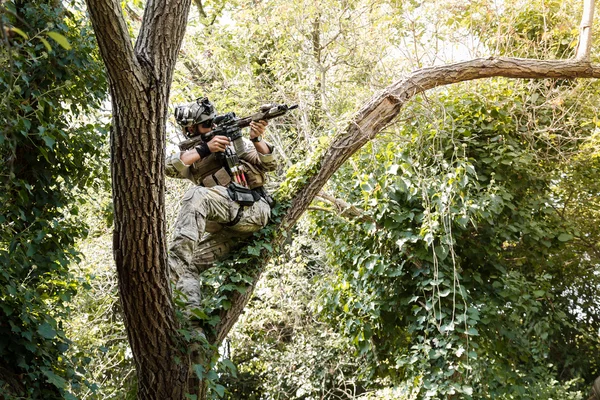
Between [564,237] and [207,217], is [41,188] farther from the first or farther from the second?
[564,237]

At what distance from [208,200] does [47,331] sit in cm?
105

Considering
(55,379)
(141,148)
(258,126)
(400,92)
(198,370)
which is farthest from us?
(400,92)

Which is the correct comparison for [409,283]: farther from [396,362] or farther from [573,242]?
[573,242]

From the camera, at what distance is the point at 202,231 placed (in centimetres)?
373

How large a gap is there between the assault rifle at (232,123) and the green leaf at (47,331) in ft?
3.89

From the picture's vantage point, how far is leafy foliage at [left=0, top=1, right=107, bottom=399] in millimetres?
3564

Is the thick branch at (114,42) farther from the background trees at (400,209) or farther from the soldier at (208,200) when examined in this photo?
the soldier at (208,200)

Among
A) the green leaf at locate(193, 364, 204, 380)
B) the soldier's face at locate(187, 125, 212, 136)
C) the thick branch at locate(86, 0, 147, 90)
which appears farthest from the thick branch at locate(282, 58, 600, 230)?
the thick branch at locate(86, 0, 147, 90)

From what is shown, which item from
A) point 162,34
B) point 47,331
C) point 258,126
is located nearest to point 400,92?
point 258,126

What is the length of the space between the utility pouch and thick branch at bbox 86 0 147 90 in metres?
1.20

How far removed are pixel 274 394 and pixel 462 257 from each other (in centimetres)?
316

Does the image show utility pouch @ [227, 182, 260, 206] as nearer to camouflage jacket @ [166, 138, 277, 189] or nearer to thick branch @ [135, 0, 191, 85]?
camouflage jacket @ [166, 138, 277, 189]

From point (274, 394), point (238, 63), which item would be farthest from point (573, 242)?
point (238, 63)

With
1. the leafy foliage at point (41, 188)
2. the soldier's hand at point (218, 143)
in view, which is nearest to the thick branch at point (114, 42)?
the leafy foliage at point (41, 188)
